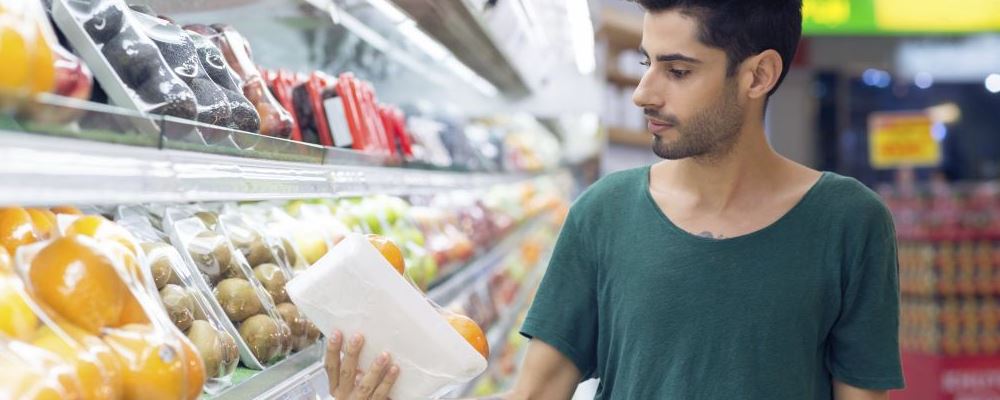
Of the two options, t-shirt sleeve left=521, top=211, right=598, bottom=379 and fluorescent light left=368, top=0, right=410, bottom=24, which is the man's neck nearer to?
t-shirt sleeve left=521, top=211, right=598, bottom=379

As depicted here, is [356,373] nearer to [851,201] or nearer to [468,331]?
[468,331]

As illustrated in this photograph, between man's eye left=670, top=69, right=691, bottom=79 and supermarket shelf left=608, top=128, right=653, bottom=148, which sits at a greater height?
man's eye left=670, top=69, right=691, bottom=79

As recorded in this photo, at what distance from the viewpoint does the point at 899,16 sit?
6.20 metres

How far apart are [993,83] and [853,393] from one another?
13.2m

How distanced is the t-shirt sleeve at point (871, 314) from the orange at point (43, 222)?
3.89ft

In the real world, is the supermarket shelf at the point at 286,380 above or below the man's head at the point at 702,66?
below

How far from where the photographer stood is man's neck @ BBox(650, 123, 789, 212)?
1.78m

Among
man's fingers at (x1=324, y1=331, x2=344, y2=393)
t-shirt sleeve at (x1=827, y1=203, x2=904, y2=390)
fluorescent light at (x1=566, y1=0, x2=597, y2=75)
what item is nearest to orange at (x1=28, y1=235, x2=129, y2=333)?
man's fingers at (x1=324, y1=331, x2=344, y2=393)

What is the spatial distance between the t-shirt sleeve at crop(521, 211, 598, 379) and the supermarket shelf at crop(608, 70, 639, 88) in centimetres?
586

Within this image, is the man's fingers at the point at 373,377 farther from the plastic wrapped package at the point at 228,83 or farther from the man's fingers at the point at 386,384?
the plastic wrapped package at the point at 228,83

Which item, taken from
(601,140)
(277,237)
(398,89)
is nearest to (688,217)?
(277,237)

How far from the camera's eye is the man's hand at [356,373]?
135cm

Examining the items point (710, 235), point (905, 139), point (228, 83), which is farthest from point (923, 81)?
point (228, 83)

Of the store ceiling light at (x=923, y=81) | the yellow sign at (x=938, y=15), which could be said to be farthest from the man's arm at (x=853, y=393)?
the store ceiling light at (x=923, y=81)
